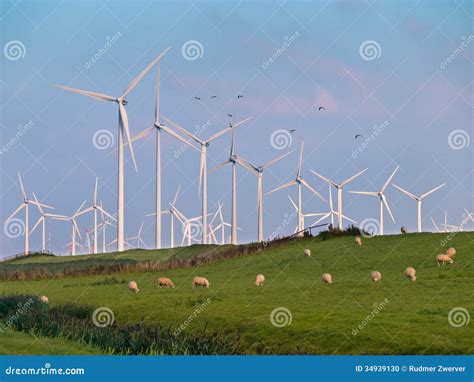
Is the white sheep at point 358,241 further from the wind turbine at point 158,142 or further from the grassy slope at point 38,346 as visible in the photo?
the grassy slope at point 38,346

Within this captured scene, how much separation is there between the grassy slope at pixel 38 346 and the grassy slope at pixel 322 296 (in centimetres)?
564

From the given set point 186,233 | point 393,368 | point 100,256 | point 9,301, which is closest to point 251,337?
point 393,368

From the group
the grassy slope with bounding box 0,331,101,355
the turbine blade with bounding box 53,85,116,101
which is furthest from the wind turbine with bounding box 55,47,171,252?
the grassy slope with bounding box 0,331,101,355

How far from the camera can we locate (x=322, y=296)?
1377 inches

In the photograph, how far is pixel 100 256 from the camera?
7675cm

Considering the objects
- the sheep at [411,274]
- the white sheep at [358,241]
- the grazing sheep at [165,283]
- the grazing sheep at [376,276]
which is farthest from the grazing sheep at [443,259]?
the grazing sheep at [165,283]

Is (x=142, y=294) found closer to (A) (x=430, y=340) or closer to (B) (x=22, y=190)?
(A) (x=430, y=340)

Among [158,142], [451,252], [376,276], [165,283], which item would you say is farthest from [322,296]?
[158,142]

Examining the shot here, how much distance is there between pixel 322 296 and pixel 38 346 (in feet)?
50.3

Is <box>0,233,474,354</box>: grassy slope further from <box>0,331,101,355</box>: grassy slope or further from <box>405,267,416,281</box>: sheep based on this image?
<box>0,331,101,355</box>: grassy slope

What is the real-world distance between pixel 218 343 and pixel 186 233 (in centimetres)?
6510

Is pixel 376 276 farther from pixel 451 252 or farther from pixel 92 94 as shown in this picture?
pixel 92 94

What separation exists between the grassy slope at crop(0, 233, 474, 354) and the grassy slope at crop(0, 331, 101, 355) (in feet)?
18.5

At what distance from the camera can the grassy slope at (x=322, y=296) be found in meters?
25.1
